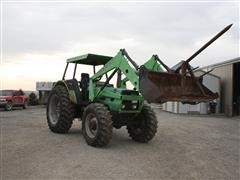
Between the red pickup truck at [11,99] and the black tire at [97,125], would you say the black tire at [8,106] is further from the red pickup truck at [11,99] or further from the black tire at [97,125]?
the black tire at [97,125]

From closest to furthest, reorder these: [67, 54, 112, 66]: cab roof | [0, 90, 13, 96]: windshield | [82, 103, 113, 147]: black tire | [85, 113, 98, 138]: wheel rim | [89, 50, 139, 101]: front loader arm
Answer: [89, 50, 139, 101]: front loader arm, [82, 103, 113, 147]: black tire, [85, 113, 98, 138]: wheel rim, [67, 54, 112, 66]: cab roof, [0, 90, 13, 96]: windshield

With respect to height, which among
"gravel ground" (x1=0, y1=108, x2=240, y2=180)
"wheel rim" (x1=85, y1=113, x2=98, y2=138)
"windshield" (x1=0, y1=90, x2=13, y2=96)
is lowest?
"gravel ground" (x1=0, y1=108, x2=240, y2=180)

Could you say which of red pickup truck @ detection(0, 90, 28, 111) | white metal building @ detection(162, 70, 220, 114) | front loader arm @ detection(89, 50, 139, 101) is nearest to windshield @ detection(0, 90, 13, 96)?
red pickup truck @ detection(0, 90, 28, 111)

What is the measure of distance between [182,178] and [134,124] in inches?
162

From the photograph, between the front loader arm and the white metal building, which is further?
the white metal building

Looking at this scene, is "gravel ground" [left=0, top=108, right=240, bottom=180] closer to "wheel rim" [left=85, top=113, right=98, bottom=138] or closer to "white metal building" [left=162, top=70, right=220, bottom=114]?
"wheel rim" [left=85, top=113, right=98, bottom=138]

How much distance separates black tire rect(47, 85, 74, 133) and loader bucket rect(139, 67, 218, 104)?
386cm

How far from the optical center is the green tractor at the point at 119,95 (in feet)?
27.4

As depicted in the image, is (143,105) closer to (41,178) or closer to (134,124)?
(134,124)

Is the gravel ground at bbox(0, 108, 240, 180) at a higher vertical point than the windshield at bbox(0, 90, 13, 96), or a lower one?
lower

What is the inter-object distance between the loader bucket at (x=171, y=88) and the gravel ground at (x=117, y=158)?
145 cm

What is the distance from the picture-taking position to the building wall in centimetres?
2600

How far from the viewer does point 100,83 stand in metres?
10.9

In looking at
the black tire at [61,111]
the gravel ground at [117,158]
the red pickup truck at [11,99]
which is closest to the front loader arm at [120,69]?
the black tire at [61,111]
